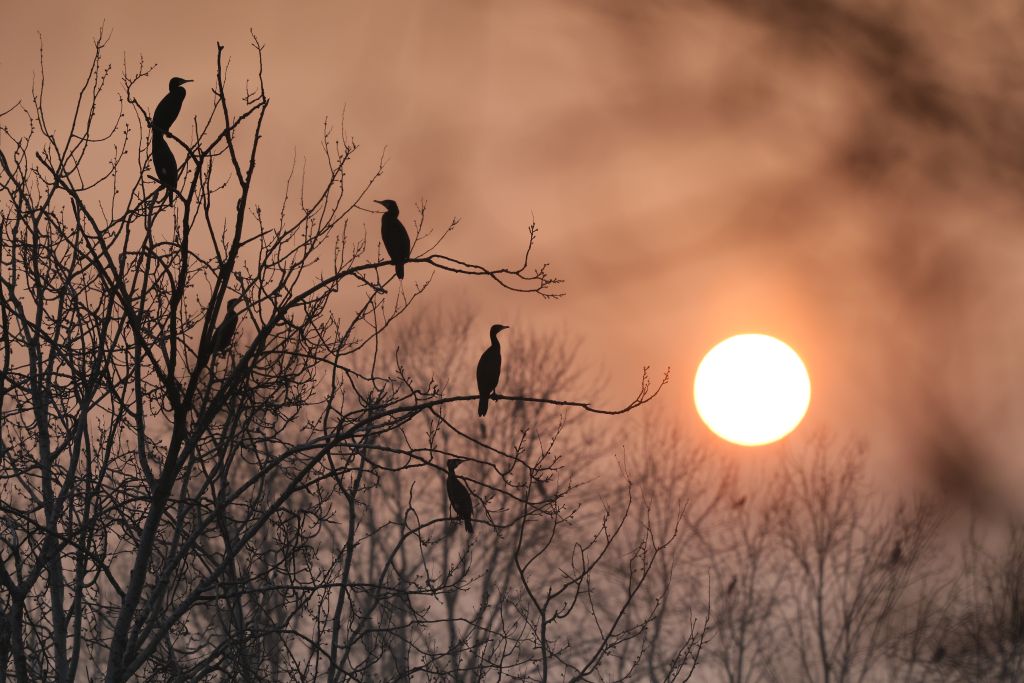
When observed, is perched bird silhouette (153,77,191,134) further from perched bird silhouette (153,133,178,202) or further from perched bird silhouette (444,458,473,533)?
perched bird silhouette (444,458,473,533)

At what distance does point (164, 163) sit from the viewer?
204 inches

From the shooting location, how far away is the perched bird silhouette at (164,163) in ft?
16.9

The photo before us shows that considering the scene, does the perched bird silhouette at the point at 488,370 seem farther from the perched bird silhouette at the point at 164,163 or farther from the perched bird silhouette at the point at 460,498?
the perched bird silhouette at the point at 164,163

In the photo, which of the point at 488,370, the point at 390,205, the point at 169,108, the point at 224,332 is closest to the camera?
the point at 224,332

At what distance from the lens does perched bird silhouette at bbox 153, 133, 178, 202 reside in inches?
202

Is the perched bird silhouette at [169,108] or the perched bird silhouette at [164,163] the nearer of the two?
the perched bird silhouette at [164,163]

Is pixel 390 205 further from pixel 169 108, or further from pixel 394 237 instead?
pixel 169 108

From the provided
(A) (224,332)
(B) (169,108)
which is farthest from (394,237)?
(A) (224,332)

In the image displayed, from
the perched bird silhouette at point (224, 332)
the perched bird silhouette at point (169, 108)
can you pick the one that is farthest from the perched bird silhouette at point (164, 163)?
the perched bird silhouette at point (224, 332)

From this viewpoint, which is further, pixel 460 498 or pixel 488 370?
pixel 488 370

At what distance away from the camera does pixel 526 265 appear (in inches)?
216

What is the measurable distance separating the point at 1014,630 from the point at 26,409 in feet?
66.0

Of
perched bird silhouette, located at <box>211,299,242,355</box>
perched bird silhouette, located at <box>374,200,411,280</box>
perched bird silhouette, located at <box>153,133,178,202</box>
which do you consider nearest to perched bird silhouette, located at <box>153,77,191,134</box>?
perched bird silhouette, located at <box>153,133,178,202</box>

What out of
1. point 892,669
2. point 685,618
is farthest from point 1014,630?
point 685,618
